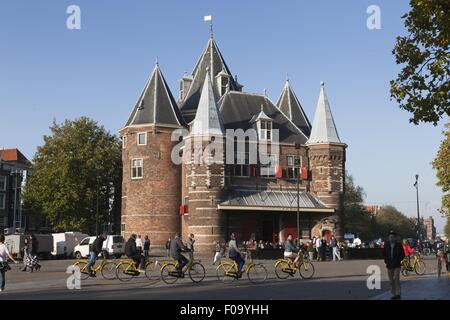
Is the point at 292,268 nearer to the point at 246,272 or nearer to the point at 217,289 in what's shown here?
the point at 246,272

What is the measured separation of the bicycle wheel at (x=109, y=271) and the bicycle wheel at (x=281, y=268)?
19.4 feet

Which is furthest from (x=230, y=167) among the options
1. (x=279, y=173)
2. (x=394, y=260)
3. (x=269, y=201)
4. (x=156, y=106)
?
(x=394, y=260)

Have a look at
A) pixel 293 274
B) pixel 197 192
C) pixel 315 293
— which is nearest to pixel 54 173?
pixel 197 192

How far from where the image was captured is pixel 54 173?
55.5 m

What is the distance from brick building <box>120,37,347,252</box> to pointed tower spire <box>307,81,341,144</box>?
0.10m

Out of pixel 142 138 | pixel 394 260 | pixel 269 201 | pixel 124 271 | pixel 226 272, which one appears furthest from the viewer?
pixel 142 138

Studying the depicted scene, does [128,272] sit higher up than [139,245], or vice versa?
[139,245]

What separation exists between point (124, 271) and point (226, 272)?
11.6 ft

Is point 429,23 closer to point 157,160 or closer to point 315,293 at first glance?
point 315,293

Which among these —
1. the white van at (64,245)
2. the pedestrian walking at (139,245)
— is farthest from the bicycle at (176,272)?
the white van at (64,245)

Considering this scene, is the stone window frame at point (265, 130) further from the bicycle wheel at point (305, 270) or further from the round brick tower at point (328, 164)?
the bicycle wheel at point (305, 270)

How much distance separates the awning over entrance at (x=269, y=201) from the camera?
4691cm

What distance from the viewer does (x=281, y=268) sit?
2064 cm
